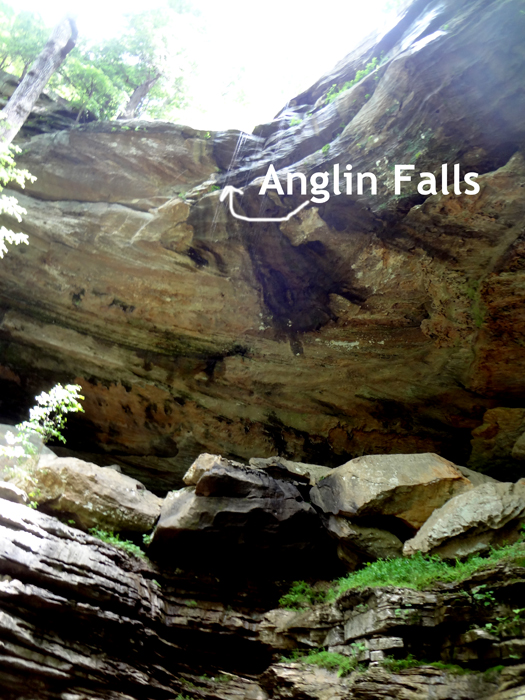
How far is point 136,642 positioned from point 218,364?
7110 millimetres

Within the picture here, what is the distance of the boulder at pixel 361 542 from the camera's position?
8.78m

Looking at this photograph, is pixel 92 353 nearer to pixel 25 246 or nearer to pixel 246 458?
pixel 25 246

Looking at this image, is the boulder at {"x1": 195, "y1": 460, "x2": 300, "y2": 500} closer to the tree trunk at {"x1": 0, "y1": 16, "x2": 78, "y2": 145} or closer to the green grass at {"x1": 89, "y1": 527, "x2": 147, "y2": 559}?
the green grass at {"x1": 89, "y1": 527, "x2": 147, "y2": 559}

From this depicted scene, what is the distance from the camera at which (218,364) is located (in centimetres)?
1248

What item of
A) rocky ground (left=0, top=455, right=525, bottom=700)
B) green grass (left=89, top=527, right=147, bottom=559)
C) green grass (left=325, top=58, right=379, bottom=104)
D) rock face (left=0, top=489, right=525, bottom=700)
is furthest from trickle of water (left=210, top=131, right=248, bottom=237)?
rock face (left=0, top=489, right=525, bottom=700)

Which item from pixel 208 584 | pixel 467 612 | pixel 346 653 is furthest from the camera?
pixel 208 584

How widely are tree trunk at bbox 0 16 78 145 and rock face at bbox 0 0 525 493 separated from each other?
143 centimetres

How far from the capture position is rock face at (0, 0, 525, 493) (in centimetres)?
804

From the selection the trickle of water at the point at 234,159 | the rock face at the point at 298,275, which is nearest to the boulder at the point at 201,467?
the rock face at the point at 298,275

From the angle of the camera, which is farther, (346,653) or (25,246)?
(25,246)

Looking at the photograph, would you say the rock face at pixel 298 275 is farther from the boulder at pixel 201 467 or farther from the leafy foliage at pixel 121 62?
the boulder at pixel 201 467

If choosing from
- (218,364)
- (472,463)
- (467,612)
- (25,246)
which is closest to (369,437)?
(472,463)

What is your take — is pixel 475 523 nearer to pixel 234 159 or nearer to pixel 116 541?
pixel 116 541

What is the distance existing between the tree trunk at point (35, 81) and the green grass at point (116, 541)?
8.26 meters
